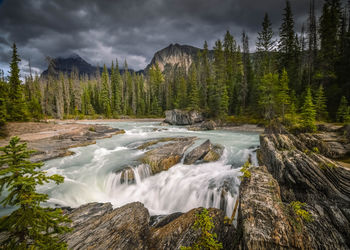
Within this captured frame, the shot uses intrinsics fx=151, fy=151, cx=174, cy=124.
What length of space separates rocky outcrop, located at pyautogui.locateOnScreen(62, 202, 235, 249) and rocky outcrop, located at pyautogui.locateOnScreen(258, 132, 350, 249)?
237 centimetres

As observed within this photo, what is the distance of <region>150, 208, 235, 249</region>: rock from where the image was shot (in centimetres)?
407

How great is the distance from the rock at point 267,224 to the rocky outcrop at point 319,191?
0.87m

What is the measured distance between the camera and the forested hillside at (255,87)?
2202cm

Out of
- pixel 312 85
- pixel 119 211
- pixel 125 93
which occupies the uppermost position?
pixel 125 93

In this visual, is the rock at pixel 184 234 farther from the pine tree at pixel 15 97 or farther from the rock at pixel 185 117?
the rock at pixel 185 117

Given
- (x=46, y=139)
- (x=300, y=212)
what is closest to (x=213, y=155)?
(x=300, y=212)

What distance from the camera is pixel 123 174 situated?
10.4 m

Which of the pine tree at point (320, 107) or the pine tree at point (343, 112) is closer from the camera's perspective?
the pine tree at point (343, 112)

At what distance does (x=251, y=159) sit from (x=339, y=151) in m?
5.44

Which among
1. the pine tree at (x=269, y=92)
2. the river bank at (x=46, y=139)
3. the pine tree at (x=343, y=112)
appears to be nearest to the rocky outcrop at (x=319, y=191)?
the pine tree at (x=343, y=112)

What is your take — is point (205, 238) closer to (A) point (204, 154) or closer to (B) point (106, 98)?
(A) point (204, 154)

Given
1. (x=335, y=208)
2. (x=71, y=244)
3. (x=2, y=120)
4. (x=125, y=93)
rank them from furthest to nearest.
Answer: (x=125, y=93) → (x=2, y=120) → (x=335, y=208) → (x=71, y=244)

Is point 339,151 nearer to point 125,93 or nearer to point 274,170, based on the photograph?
point 274,170

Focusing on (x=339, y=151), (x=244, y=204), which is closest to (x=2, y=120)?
(x=244, y=204)
